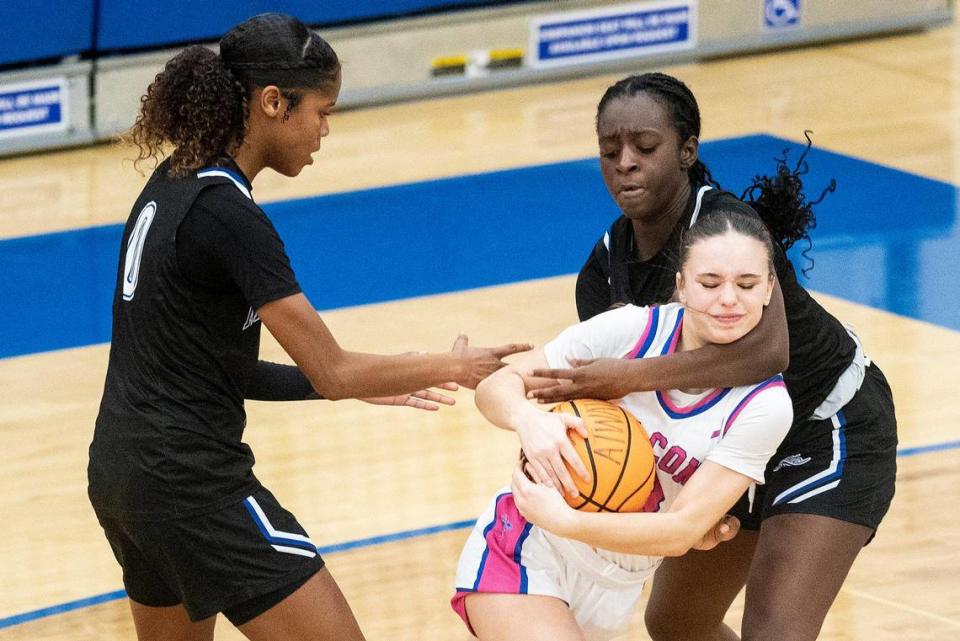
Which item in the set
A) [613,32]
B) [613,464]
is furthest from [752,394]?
A: [613,32]

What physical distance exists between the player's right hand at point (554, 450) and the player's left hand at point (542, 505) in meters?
0.02

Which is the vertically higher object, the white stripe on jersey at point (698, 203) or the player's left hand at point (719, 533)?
the white stripe on jersey at point (698, 203)

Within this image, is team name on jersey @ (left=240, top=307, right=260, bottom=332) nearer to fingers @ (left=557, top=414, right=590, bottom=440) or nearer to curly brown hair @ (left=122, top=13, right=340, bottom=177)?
curly brown hair @ (left=122, top=13, right=340, bottom=177)

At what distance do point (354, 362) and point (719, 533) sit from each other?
0.91 m

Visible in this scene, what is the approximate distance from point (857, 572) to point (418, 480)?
172 cm

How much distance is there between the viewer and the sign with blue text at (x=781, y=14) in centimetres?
1270

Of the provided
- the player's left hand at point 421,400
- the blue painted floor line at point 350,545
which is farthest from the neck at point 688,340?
the blue painted floor line at point 350,545

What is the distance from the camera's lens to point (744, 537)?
4438 millimetres

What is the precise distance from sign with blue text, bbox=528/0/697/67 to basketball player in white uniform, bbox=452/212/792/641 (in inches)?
323

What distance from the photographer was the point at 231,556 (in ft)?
12.7

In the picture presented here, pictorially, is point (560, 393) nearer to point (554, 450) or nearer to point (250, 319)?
point (554, 450)

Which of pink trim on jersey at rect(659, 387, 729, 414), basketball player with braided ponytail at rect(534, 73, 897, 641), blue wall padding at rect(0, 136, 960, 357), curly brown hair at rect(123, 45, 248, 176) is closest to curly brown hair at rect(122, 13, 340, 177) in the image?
curly brown hair at rect(123, 45, 248, 176)

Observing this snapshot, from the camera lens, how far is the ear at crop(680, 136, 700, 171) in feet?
13.8

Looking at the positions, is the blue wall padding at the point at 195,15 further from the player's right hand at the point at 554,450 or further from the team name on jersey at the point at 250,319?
the player's right hand at the point at 554,450
